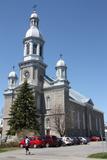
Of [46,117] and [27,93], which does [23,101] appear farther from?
[46,117]

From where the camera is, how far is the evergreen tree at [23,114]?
4900 cm

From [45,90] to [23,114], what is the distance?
16099mm

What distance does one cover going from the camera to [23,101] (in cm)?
5059

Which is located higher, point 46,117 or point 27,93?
point 27,93

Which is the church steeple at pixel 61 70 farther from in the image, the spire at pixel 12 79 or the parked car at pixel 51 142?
the parked car at pixel 51 142

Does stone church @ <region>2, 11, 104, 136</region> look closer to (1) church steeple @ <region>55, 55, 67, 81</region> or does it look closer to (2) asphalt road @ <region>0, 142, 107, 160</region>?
(1) church steeple @ <region>55, 55, 67, 81</region>

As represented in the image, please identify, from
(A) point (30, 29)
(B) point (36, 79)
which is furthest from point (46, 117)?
(A) point (30, 29)

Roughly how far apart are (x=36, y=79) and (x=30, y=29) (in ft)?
46.1

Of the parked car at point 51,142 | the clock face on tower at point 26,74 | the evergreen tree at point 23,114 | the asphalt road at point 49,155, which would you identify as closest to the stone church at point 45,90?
the clock face on tower at point 26,74

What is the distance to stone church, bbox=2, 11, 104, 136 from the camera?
61.1m

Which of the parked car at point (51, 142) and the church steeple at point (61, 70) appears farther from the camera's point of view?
the church steeple at point (61, 70)

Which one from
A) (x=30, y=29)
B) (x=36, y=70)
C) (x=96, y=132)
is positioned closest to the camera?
(x=36, y=70)

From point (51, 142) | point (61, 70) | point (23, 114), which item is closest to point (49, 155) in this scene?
point (51, 142)

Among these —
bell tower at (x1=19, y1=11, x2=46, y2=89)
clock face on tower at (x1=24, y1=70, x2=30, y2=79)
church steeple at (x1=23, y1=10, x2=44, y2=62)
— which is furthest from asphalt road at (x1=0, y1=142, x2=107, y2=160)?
church steeple at (x1=23, y1=10, x2=44, y2=62)
